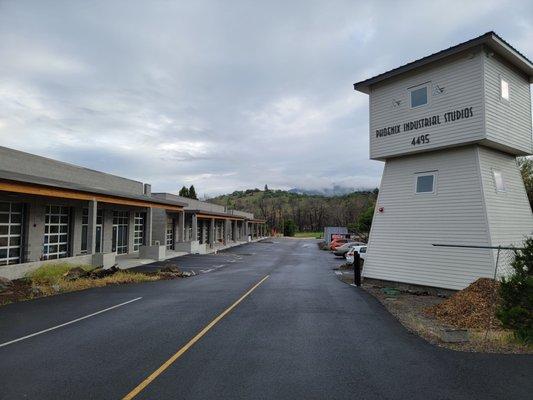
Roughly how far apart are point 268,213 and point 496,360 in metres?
136

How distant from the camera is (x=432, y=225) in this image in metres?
16.3

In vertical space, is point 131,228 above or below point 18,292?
above

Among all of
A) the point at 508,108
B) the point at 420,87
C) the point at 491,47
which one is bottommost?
the point at 508,108

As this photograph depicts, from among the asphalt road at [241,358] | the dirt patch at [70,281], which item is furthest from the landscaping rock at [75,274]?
the asphalt road at [241,358]

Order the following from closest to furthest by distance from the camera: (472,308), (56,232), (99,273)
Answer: (472,308), (99,273), (56,232)

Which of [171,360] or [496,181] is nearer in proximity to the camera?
[171,360]

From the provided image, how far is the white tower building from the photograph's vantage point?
14844mm

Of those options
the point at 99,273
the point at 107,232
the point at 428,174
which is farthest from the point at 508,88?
the point at 107,232

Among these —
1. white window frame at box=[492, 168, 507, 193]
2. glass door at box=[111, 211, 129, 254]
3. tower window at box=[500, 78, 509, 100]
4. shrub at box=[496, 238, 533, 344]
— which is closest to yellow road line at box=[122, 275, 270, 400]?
shrub at box=[496, 238, 533, 344]

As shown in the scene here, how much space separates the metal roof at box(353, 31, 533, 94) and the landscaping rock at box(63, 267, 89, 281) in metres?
16.6

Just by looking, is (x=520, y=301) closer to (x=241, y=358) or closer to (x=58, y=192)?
(x=241, y=358)

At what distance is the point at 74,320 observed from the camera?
1066 centimetres

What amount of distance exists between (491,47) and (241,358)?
1488cm

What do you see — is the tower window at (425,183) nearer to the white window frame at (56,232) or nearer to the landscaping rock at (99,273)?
the landscaping rock at (99,273)
